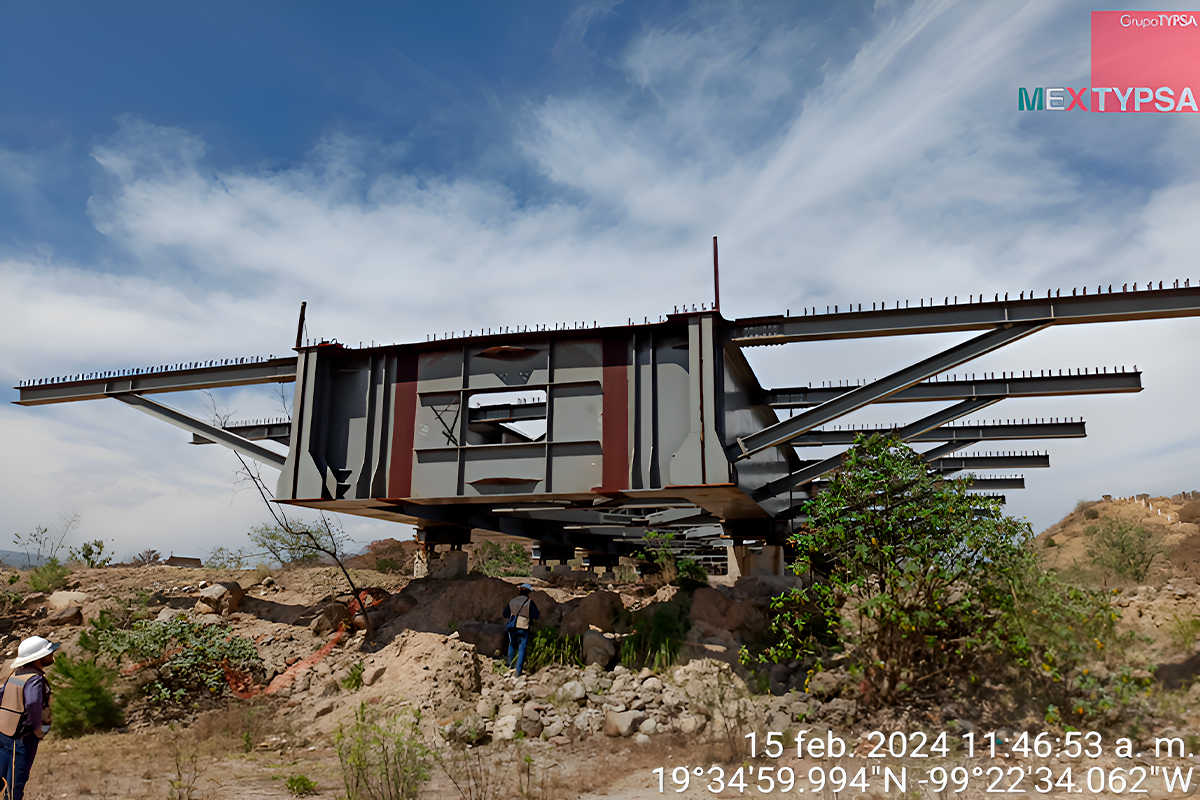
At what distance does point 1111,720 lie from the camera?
892 cm

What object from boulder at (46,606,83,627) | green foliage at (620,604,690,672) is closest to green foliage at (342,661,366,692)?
A: green foliage at (620,604,690,672)

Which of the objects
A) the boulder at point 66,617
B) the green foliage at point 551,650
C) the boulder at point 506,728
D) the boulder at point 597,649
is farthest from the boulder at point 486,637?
the boulder at point 66,617

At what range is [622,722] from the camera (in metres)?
10.8

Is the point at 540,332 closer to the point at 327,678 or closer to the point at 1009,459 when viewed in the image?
the point at 327,678

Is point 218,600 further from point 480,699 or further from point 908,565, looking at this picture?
point 908,565

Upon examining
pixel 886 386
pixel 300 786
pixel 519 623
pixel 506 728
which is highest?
pixel 886 386

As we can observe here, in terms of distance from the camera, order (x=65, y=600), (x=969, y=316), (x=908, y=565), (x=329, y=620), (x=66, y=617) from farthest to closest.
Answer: (x=65, y=600) → (x=66, y=617) → (x=329, y=620) → (x=969, y=316) → (x=908, y=565)

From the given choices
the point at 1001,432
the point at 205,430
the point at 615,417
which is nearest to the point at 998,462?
the point at 1001,432

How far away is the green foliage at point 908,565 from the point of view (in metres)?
10.1

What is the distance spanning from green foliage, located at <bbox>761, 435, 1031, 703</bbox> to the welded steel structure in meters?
1.37

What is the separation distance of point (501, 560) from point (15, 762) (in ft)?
83.7

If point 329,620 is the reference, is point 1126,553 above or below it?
above

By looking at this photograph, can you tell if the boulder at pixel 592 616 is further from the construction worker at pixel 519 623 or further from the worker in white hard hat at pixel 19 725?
the worker in white hard hat at pixel 19 725

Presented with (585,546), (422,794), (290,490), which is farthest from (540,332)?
(585,546)
